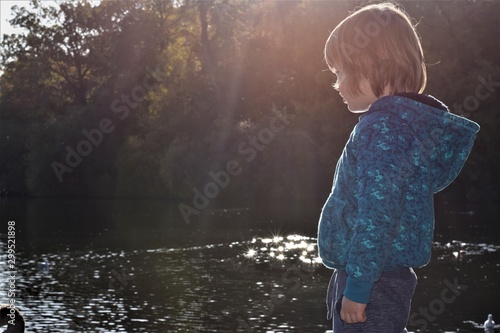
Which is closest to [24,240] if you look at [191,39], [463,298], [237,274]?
[237,274]

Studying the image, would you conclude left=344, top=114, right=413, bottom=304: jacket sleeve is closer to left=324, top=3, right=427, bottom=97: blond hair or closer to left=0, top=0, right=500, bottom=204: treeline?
left=324, top=3, right=427, bottom=97: blond hair

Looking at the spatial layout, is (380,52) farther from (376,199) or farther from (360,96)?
(376,199)

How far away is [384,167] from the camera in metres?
3.46

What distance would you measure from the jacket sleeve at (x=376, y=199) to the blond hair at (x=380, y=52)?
0.18m

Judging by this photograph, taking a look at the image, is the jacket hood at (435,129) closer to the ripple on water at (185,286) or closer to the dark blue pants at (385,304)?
the dark blue pants at (385,304)

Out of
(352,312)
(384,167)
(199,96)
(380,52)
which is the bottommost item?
(352,312)

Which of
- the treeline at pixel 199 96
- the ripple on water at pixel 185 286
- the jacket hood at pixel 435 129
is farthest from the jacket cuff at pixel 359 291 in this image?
the treeline at pixel 199 96

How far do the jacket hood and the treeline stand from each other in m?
47.4

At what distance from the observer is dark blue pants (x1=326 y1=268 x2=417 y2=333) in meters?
3.50

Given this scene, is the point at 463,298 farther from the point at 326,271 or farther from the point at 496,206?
the point at 496,206

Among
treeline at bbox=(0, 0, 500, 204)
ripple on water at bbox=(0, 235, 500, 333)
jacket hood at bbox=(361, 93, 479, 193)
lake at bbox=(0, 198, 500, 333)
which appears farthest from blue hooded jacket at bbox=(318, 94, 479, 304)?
treeline at bbox=(0, 0, 500, 204)

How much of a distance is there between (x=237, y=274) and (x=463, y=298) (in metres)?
7.58

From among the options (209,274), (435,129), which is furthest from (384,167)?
(209,274)

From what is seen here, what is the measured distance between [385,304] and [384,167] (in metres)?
0.51
